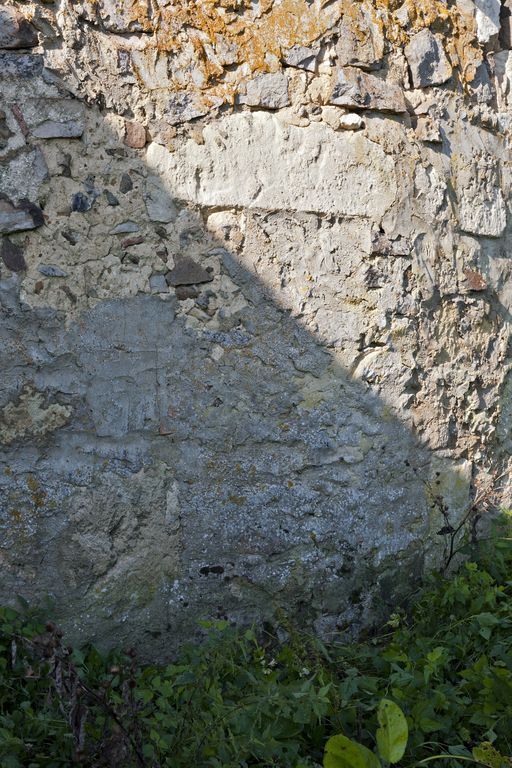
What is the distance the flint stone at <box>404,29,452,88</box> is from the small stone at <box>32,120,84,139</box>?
1189 mm

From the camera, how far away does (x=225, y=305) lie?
2484 millimetres

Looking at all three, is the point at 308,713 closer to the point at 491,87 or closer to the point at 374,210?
the point at 374,210

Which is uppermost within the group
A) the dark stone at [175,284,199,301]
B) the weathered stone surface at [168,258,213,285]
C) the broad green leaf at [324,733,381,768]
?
the weathered stone surface at [168,258,213,285]

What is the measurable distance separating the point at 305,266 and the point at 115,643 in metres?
→ 1.35

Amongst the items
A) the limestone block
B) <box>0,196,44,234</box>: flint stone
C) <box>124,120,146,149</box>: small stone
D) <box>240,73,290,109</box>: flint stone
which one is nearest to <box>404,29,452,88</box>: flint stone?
the limestone block

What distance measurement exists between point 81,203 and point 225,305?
1.78ft

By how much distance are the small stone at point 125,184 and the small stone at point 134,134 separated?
0.31ft

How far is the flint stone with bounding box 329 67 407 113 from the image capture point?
2.56 metres

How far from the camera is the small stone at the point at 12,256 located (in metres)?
2.29

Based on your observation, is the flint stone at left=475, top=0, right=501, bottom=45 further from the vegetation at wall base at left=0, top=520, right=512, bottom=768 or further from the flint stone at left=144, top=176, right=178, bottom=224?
the vegetation at wall base at left=0, top=520, right=512, bottom=768

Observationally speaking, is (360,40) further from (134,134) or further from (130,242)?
(130,242)

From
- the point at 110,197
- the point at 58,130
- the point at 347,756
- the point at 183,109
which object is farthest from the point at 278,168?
the point at 347,756

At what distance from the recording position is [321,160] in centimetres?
257

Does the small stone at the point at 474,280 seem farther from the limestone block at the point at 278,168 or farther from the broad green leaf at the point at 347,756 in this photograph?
the broad green leaf at the point at 347,756
